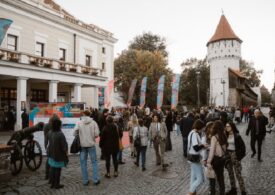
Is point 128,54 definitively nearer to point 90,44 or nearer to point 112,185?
point 90,44

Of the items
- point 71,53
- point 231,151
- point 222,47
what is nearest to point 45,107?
point 231,151

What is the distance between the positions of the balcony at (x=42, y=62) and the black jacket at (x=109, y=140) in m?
13.8

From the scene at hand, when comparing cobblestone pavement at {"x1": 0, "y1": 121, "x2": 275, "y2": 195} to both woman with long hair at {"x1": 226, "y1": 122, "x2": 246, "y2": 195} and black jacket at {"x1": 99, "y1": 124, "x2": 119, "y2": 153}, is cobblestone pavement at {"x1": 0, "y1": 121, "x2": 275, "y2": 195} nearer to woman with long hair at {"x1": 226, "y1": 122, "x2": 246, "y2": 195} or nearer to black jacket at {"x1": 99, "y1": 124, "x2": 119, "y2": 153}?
woman with long hair at {"x1": 226, "y1": 122, "x2": 246, "y2": 195}

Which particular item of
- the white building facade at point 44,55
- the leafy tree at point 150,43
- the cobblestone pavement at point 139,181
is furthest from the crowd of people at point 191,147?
the leafy tree at point 150,43

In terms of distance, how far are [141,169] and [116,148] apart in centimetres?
157

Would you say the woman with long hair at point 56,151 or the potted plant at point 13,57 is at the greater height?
the potted plant at point 13,57

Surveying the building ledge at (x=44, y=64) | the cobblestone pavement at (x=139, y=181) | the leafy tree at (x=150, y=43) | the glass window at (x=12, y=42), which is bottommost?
the cobblestone pavement at (x=139, y=181)

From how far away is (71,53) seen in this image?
29.4m

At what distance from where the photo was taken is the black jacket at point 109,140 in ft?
25.5

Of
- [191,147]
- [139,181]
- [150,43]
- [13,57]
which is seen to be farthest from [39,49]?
[150,43]

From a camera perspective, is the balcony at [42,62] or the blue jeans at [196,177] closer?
the blue jeans at [196,177]

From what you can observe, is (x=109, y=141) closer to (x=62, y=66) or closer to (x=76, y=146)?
(x=76, y=146)

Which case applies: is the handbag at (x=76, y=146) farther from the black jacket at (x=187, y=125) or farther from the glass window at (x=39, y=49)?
the glass window at (x=39, y=49)

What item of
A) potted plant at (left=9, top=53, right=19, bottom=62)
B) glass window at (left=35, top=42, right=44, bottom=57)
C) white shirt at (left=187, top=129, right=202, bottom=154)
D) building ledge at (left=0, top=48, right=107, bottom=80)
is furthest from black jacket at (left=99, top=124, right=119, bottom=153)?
glass window at (left=35, top=42, right=44, bottom=57)
